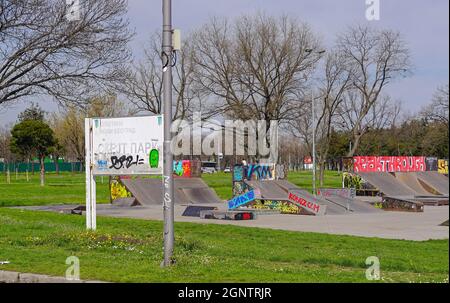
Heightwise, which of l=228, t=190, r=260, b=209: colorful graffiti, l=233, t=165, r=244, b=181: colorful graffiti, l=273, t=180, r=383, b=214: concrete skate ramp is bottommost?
l=273, t=180, r=383, b=214: concrete skate ramp

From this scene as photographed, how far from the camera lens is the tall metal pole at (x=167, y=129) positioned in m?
11.9

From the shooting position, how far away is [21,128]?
72.6 metres

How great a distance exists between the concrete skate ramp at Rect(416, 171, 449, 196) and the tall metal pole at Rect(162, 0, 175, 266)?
125ft

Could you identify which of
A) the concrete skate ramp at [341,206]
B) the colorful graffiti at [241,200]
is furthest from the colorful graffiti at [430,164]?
the colorful graffiti at [241,200]

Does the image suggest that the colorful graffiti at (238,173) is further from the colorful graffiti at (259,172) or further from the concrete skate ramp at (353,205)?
the concrete skate ramp at (353,205)

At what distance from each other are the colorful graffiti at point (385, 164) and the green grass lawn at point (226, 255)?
99.6ft

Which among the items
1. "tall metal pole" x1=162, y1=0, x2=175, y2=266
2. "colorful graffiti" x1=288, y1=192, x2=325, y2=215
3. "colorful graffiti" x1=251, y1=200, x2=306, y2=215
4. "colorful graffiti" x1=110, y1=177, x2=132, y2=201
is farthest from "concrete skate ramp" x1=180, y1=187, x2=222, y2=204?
"tall metal pole" x1=162, y1=0, x2=175, y2=266

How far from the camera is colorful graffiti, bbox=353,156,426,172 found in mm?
49903

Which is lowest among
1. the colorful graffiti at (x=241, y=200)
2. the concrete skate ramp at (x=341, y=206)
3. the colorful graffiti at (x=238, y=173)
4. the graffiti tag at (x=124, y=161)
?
the concrete skate ramp at (x=341, y=206)

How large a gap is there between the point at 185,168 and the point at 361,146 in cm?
3318

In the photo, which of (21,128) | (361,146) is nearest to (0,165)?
(21,128)

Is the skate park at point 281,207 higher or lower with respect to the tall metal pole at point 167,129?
lower

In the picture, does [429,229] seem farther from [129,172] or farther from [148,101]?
[148,101]

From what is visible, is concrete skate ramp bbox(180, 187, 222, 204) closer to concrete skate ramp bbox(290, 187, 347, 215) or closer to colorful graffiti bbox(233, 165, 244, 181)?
colorful graffiti bbox(233, 165, 244, 181)
